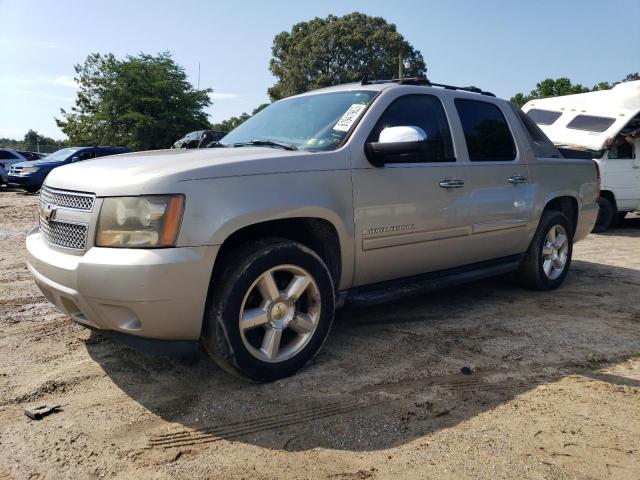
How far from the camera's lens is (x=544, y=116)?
11.0 m

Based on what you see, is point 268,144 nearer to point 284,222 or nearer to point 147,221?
point 284,222

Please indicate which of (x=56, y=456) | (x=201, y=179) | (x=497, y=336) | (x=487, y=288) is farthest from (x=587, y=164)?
(x=56, y=456)

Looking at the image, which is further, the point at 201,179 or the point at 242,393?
the point at 242,393

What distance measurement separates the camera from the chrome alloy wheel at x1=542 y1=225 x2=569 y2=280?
16.7 ft

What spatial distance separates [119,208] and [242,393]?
45.8 inches

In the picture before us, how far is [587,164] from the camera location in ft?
17.9

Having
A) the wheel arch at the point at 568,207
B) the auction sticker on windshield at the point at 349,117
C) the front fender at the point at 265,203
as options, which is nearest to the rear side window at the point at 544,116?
the wheel arch at the point at 568,207

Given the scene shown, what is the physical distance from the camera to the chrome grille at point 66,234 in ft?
8.73

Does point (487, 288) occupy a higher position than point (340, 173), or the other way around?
point (340, 173)

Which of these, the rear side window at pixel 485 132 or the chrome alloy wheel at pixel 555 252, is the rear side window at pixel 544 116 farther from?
the rear side window at pixel 485 132

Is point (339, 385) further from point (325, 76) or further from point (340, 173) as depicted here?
point (325, 76)

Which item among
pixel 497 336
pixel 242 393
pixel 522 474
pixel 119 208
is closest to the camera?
pixel 522 474

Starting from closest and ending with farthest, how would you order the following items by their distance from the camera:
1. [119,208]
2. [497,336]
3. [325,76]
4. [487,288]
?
[119,208]
[497,336]
[487,288]
[325,76]

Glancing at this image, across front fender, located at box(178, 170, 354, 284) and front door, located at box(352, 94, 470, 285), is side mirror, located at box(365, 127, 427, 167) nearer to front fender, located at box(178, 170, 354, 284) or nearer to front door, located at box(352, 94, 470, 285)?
front door, located at box(352, 94, 470, 285)
